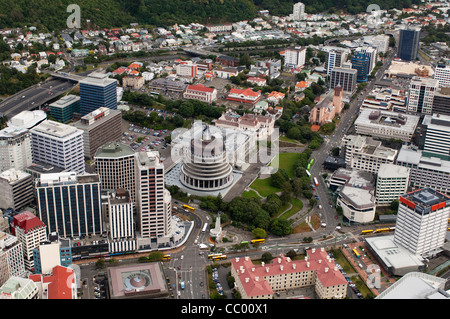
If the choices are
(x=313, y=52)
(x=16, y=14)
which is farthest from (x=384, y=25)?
(x=16, y=14)

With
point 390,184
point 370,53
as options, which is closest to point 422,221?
point 390,184

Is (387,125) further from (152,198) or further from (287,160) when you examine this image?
(152,198)

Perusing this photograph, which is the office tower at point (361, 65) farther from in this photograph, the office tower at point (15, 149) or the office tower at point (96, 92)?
the office tower at point (15, 149)

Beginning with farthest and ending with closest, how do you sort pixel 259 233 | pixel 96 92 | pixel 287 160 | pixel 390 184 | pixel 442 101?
pixel 442 101 < pixel 96 92 < pixel 287 160 < pixel 390 184 < pixel 259 233

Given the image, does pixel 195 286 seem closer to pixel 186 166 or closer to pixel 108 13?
pixel 186 166

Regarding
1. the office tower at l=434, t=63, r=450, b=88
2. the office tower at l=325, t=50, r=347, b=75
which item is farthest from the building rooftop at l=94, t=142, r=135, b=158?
the office tower at l=434, t=63, r=450, b=88

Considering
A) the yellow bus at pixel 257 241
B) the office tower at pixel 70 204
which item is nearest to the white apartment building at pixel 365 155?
the yellow bus at pixel 257 241

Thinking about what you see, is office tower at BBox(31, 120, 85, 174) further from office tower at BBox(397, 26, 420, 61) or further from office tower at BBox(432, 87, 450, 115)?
office tower at BBox(397, 26, 420, 61)
